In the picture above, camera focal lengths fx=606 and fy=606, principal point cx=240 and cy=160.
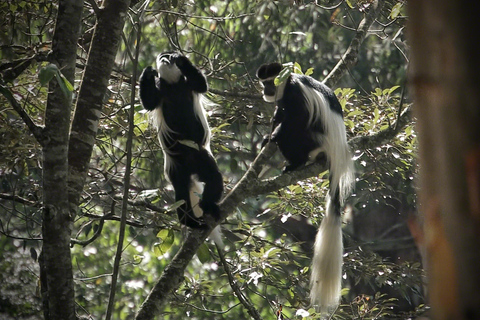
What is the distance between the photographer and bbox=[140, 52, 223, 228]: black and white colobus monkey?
10.9ft

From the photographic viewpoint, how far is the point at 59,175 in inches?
72.5

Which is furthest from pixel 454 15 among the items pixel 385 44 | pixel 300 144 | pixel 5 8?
pixel 385 44

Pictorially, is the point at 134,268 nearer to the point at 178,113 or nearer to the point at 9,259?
the point at 9,259

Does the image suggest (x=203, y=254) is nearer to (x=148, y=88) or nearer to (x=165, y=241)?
(x=165, y=241)

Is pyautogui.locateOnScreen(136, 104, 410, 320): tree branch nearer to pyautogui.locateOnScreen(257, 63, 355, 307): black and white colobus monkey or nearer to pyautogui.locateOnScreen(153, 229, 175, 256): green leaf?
pyautogui.locateOnScreen(153, 229, 175, 256): green leaf

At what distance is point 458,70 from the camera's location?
354mm

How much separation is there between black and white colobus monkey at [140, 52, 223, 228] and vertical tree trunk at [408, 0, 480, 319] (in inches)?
113

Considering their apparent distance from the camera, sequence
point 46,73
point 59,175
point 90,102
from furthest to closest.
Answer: point 90,102, point 59,175, point 46,73

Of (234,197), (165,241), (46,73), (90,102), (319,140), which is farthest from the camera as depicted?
(319,140)

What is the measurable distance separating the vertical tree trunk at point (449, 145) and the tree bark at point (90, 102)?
5.94 ft

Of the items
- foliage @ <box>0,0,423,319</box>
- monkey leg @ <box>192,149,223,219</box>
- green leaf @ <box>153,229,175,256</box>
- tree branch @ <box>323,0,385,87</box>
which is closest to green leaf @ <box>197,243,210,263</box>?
foliage @ <box>0,0,423,319</box>

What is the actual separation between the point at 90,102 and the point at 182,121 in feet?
4.55

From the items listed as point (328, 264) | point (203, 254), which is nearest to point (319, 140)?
point (328, 264)

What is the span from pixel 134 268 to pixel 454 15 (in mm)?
5063
